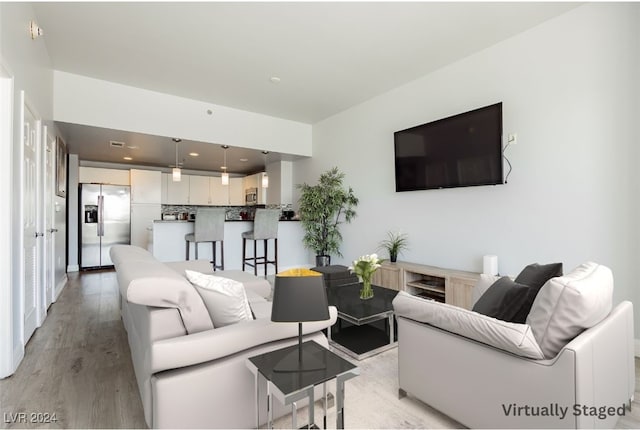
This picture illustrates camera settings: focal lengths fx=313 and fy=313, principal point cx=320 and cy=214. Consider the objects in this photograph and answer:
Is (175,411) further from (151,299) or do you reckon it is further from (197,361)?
(151,299)

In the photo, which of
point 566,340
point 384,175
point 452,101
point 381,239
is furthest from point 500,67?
point 566,340

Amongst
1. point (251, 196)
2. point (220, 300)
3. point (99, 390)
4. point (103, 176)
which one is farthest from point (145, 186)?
point (220, 300)

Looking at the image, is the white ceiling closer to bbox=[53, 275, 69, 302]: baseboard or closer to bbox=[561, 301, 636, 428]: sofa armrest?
bbox=[561, 301, 636, 428]: sofa armrest

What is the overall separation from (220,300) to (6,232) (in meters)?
1.69

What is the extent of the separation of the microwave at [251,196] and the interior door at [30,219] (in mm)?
4735

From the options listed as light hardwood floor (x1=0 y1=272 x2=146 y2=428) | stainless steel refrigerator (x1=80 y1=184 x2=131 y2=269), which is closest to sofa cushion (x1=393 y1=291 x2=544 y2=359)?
light hardwood floor (x1=0 y1=272 x2=146 y2=428)

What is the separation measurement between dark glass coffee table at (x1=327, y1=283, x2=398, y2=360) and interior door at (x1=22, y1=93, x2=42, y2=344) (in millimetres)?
2560

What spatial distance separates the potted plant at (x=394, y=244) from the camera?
13.7 ft

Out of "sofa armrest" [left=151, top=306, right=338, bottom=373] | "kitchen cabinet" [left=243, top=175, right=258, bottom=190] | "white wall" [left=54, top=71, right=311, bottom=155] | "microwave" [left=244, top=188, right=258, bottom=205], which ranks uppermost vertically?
"white wall" [left=54, top=71, right=311, bottom=155]

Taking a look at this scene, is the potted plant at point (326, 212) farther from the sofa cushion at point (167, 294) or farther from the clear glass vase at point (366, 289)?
the sofa cushion at point (167, 294)

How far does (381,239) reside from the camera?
4613mm

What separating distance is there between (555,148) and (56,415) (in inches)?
164

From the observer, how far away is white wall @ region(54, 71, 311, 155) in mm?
3938

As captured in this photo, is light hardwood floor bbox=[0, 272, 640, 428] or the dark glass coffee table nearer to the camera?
light hardwood floor bbox=[0, 272, 640, 428]
